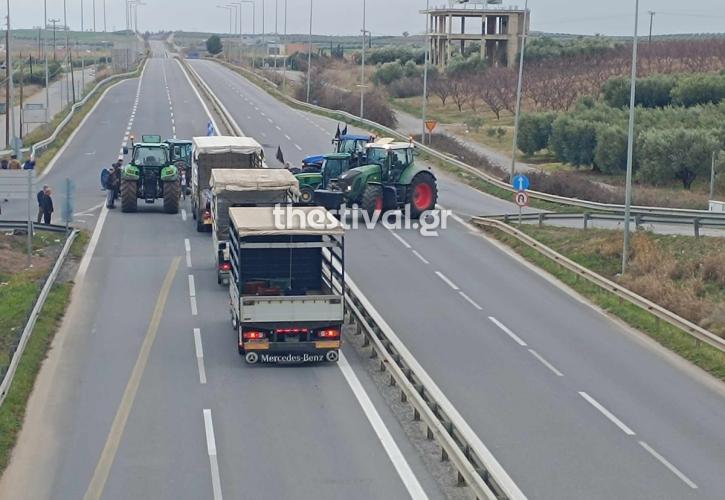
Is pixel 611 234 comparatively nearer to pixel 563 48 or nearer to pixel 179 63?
pixel 563 48

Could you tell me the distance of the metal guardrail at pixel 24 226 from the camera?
3797 centimetres

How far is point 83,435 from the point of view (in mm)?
19031

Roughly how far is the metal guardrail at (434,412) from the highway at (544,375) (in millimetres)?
507

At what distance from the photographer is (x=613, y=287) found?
30.1 metres

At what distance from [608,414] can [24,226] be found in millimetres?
22754

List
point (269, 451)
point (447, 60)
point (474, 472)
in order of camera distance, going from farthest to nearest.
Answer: point (447, 60) → point (269, 451) → point (474, 472)

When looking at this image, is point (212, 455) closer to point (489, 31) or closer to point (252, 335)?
point (252, 335)

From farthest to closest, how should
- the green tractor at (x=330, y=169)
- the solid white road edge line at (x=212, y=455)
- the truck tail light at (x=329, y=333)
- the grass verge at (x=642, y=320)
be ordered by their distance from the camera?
the green tractor at (x=330, y=169)
the grass verge at (x=642, y=320)
the truck tail light at (x=329, y=333)
the solid white road edge line at (x=212, y=455)

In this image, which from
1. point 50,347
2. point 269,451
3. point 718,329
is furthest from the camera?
point 718,329

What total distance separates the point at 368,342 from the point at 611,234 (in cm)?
1378

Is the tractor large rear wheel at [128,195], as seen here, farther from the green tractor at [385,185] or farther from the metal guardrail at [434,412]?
the metal guardrail at [434,412]

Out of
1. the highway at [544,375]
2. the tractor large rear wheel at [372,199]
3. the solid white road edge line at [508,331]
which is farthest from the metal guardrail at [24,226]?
the solid white road edge line at [508,331]

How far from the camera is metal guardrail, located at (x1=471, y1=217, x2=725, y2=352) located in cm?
2525

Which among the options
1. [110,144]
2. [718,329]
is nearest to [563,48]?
[110,144]
